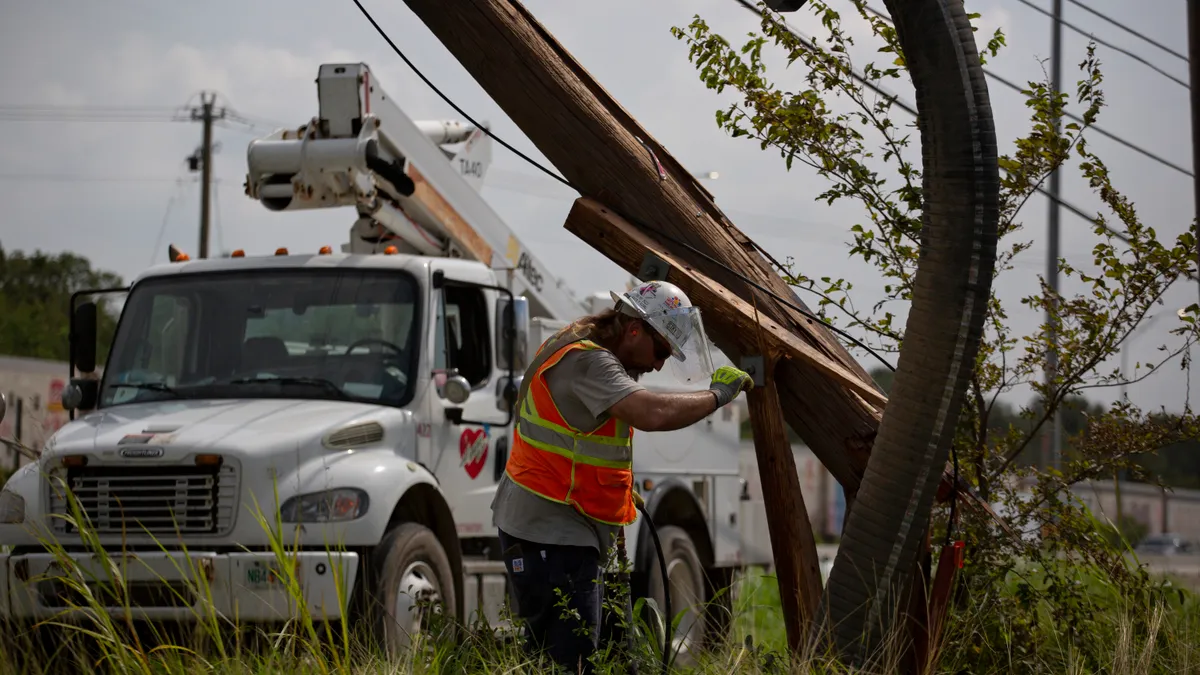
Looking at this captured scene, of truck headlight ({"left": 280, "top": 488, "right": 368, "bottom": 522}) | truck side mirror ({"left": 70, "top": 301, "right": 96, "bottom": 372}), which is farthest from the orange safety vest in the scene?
truck side mirror ({"left": 70, "top": 301, "right": 96, "bottom": 372})

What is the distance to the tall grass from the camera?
4.55m

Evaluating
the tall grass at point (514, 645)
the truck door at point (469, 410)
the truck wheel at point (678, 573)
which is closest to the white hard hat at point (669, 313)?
the tall grass at point (514, 645)

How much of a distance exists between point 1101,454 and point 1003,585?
78 cm

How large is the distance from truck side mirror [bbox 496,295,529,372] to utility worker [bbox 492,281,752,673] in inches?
111

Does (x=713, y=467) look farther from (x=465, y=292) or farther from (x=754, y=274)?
(x=754, y=274)

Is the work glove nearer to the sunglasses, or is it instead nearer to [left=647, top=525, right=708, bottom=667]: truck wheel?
the sunglasses

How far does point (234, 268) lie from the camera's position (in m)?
8.00

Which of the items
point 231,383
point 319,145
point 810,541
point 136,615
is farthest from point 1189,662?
point 319,145

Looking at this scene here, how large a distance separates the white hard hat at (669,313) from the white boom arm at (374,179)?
12.8 ft

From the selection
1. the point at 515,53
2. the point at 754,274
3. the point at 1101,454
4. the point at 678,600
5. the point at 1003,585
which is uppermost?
the point at 515,53

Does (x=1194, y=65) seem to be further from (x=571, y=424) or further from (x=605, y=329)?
(x=571, y=424)

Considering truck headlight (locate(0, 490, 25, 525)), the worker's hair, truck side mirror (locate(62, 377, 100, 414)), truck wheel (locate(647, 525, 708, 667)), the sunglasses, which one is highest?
the worker's hair

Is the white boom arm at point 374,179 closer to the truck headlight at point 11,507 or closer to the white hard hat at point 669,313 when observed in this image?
the truck headlight at point 11,507

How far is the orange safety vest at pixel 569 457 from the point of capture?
4.84m
